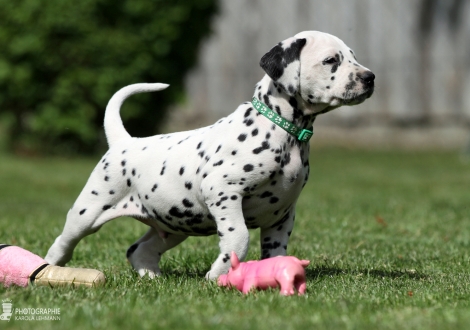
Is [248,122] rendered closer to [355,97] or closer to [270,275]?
[355,97]

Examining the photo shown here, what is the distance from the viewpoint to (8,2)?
1406 cm

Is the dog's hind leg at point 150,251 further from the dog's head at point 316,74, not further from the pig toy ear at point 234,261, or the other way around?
the dog's head at point 316,74

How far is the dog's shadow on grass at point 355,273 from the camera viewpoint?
5.30 metres

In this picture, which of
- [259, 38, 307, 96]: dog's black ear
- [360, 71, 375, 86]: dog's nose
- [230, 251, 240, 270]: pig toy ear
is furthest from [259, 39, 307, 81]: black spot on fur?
[230, 251, 240, 270]: pig toy ear

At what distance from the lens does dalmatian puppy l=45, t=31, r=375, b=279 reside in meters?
4.79

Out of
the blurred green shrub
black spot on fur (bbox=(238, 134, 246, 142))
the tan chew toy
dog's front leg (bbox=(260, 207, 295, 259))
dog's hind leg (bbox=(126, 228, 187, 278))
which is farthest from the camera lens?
the blurred green shrub

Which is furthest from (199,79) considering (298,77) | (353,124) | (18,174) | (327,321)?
(327,321)

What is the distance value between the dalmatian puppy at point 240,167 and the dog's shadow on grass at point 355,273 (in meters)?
0.33

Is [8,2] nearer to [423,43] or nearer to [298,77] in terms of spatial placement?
[423,43]

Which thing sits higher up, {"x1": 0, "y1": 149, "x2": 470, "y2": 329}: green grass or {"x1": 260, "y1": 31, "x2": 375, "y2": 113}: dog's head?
{"x1": 260, "y1": 31, "x2": 375, "y2": 113}: dog's head

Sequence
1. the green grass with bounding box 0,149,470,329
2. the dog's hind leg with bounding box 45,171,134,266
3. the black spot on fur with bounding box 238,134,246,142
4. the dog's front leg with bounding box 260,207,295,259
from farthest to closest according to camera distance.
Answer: the dog's hind leg with bounding box 45,171,134,266 < the dog's front leg with bounding box 260,207,295,259 < the black spot on fur with bounding box 238,134,246,142 < the green grass with bounding box 0,149,470,329

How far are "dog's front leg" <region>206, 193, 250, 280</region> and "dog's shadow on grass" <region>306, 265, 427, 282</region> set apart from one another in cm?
61

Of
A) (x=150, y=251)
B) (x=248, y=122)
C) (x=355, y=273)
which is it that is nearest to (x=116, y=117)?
(x=150, y=251)

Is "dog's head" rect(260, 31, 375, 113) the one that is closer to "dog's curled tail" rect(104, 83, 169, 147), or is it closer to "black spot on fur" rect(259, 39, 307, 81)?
"black spot on fur" rect(259, 39, 307, 81)
